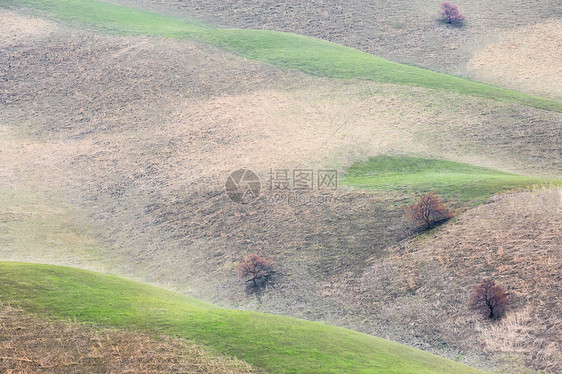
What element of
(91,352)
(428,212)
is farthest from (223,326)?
(428,212)

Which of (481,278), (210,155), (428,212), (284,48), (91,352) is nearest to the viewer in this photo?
(91,352)

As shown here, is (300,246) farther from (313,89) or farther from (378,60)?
(378,60)

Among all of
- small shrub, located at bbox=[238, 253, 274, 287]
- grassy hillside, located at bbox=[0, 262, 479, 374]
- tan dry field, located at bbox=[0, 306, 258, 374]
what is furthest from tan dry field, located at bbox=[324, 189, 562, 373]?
tan dry field, located at bbox=[0, 306, 258, 374]

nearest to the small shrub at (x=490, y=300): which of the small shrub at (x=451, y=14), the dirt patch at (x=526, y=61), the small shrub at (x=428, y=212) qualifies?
the small shrub at (x=428, y=212)

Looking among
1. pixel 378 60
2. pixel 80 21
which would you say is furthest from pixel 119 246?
pixel 80 21

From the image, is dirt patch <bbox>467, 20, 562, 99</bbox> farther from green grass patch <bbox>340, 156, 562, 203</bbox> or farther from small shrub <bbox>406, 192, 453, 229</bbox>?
small shrub <bbox>406, 192, 453, 229</bbox>

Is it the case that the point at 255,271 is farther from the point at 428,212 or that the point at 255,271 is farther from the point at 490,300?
the point at 490,300

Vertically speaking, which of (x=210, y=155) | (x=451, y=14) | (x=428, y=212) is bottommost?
(x=428, y=212)
